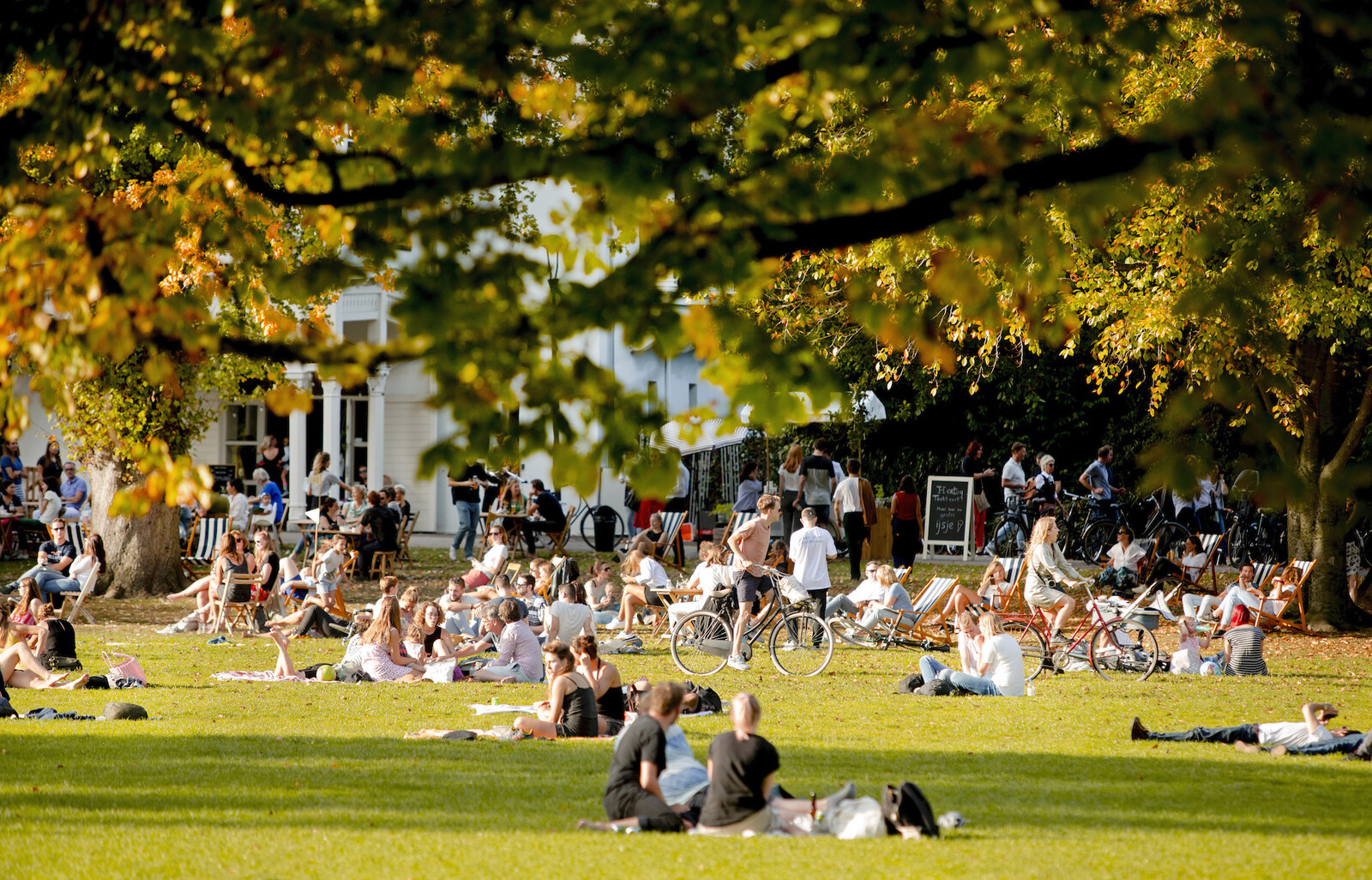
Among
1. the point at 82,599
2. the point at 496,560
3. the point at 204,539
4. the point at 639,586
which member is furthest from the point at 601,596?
the point at 204,539

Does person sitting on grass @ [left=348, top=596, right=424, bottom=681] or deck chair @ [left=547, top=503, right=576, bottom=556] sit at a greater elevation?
deck chair @ [left=547, top=503, right=576, bottom=556]

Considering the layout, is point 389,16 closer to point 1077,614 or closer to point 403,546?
point 1077,614

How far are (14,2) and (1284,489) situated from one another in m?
5.47

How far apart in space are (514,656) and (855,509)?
27.5ft

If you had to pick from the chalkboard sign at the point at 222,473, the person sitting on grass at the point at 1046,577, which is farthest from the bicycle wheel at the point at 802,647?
the chalkboard sign at the point at 222,473

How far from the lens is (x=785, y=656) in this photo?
48.2ft

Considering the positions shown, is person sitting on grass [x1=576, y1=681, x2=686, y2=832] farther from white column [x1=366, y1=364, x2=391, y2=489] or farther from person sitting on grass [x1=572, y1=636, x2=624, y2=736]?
white column [x1=366, y1=364, x2=391, y2=489]

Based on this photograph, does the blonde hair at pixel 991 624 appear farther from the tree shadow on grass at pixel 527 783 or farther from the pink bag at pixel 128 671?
the pink bag at pixel 128 671

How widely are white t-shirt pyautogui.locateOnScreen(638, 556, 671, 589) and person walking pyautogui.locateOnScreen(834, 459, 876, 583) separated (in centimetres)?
414

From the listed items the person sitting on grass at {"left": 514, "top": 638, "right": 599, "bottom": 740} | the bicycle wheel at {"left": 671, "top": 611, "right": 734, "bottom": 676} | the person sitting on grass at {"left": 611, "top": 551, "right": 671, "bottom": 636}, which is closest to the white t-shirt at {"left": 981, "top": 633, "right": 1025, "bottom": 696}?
the bicycle wheel at {"left": 671, "top": 611, "right": 734, "bottom": 676}

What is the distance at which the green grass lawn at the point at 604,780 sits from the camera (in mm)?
7160

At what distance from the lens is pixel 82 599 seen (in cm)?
1864

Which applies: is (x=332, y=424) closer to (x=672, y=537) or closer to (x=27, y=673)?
(x=672, y=537)

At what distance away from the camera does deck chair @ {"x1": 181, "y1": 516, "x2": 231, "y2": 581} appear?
2281cm
